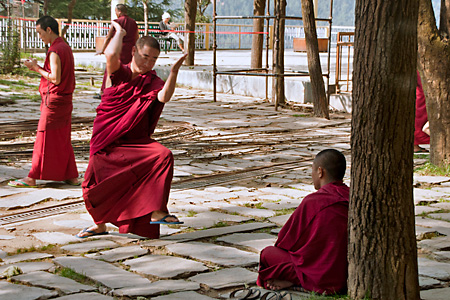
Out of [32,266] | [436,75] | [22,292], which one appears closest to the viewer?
[22,292]

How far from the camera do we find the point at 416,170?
26.3ft

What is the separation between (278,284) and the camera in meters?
4.06

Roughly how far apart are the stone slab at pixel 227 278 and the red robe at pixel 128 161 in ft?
3.51

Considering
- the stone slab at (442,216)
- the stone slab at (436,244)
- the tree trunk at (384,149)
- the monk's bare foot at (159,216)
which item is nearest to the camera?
the tree trunk at (384,149)

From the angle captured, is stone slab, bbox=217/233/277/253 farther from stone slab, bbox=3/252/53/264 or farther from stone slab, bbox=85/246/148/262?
stone slab, bbox=3/252/53/264

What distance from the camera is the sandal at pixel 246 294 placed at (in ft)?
12.7

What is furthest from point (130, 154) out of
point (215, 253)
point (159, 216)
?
point (215, 253)

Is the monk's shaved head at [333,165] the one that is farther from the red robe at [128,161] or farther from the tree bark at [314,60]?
the tree bark at [314,60]

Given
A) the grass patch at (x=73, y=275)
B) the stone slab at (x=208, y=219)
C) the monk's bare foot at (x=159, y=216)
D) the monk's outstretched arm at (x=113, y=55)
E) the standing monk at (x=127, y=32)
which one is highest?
the standing monk at (x=127, y=32)

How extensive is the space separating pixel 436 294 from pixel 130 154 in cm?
271

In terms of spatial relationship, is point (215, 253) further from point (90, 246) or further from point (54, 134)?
point (54, 134)

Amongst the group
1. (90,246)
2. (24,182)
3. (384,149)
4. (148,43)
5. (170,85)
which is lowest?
(90,246)

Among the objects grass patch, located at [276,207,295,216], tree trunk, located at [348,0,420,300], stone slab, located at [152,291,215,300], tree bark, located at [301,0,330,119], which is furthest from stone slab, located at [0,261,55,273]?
tree bark, located at [301,0,330,119]

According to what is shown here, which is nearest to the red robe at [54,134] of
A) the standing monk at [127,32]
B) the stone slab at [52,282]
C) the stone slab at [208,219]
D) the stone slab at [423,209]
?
the stone slab at [208,219]
